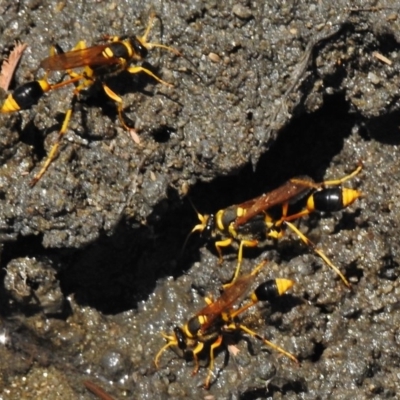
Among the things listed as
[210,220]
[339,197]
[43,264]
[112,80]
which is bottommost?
[43,264]

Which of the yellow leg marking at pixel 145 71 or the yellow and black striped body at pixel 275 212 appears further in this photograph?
the yellow and black striped body at pixel 275 212

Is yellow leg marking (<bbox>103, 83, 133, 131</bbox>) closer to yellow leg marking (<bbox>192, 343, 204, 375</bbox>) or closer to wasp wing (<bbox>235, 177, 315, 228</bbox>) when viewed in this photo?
wasp wing (<bbox>235, 177, 315, 228</bbox>)

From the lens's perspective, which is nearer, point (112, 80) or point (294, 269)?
point (112, 80)

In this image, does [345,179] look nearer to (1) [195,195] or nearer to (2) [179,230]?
(1) [195,195]

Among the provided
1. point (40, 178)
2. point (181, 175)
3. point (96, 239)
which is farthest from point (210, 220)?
point (40, 178)

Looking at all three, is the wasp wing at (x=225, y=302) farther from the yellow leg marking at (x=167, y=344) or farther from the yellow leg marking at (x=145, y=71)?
the yellow leg marking at (x=145, y=71)

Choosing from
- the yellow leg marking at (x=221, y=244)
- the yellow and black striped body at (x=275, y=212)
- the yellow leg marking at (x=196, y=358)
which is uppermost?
the yellow and black striped body at (x=275, y=212)

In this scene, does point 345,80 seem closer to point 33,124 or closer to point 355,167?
point 355,167

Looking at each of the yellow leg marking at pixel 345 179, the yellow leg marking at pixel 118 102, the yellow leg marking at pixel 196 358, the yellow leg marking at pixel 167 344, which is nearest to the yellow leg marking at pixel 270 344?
the yellow leg marking at pixel 196 358
